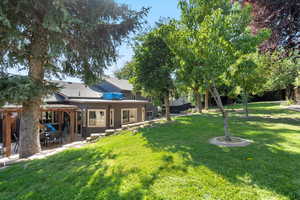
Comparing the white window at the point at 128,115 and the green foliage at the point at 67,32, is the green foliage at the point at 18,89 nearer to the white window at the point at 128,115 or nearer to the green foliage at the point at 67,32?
the green foliage at the point at 67,32

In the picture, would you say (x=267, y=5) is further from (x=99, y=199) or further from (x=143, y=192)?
(x=99, y=199)

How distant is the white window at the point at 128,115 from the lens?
647 inches

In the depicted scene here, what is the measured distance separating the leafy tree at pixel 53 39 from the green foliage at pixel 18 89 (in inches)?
1.6

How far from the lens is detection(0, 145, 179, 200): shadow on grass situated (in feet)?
10.4

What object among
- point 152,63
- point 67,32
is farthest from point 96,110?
point 67,32

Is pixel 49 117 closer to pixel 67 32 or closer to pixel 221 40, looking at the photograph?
pixel 67 32

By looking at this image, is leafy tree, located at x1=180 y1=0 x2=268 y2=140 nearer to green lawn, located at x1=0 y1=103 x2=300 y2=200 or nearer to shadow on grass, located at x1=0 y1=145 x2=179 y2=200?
green lawn, located at x1=0 y1=103 x2=300 y2=200

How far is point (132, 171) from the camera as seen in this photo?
391cm

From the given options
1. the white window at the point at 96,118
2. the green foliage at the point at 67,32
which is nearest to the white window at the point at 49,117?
the white window at the point at 96,118

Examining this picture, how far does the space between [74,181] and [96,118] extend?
11.0 metres

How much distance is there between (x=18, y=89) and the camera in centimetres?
609

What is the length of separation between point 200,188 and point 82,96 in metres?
16.0

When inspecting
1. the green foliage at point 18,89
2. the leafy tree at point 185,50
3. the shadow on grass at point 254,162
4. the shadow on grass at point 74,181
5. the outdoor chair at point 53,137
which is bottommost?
the outdoor chair at point 53,137

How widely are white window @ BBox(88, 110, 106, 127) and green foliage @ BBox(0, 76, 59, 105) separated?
7.51m
